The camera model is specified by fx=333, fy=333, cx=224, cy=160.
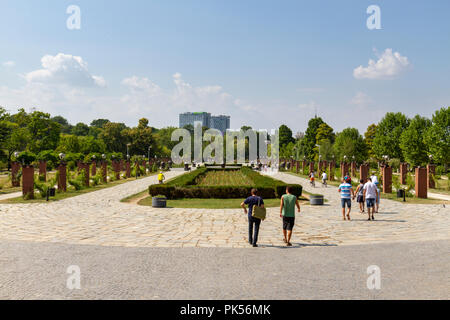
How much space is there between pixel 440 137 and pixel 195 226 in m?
39.4

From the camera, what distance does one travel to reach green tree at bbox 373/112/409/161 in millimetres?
56125

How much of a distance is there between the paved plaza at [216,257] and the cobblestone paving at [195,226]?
36 mm

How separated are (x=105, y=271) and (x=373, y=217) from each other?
10657 millimetres

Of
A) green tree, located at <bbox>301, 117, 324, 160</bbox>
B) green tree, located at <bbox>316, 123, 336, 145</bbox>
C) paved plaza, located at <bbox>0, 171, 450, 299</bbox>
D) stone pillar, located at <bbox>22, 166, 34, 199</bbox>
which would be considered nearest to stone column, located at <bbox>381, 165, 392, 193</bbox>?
paved plaza, located at <bbox>0, 171, 450, 299</bbox>

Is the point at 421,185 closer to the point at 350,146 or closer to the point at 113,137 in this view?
the point at 350,146

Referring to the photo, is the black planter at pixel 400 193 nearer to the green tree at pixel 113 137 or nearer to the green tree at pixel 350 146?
the green tree at pixel 350 146

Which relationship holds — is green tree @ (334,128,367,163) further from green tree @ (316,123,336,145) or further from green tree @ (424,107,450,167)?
green tree @ (424,107,450,167)

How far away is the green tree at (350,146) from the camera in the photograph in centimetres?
6053

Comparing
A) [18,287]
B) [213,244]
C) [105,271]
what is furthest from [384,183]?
[18,287]

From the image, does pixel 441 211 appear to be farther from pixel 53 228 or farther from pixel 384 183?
pixel 53 228

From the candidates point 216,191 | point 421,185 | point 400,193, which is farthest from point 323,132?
point 216,191

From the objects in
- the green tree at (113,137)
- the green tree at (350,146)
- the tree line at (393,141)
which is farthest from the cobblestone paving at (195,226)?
the green tree at (113,137)

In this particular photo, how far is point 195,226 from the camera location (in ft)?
39.5

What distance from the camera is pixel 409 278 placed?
21.5 feet
